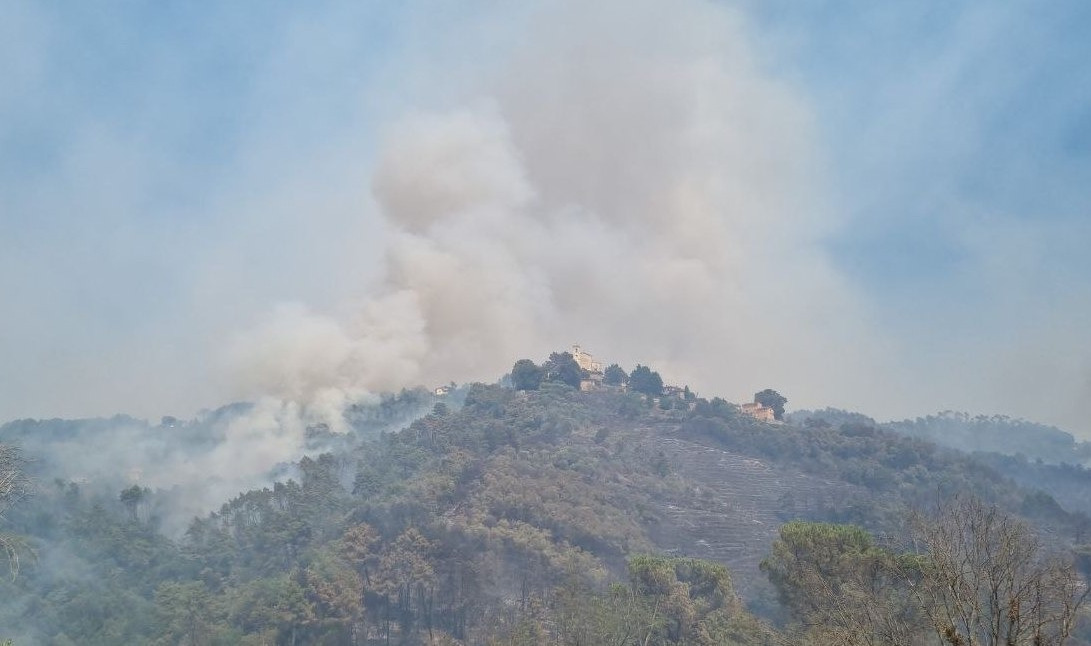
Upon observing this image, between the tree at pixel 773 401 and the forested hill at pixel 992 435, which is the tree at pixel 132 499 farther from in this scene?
the forested hill at pixel 992 435

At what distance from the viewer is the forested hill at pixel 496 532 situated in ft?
131

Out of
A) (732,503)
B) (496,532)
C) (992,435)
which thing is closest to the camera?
(496,532)

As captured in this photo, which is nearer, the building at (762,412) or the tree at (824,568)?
the tree at (824,568)

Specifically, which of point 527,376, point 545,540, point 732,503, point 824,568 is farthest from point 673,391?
point 824,568

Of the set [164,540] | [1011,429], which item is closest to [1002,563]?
[164,540]

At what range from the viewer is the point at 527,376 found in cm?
10169

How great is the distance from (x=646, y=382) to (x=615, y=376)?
20.4 feet

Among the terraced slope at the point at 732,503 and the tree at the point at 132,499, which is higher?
the terraced slope at the point at 732,503

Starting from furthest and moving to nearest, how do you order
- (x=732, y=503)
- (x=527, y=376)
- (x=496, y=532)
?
(x=527, y=376) → (x=732, y=503) → (x=496, y=532)

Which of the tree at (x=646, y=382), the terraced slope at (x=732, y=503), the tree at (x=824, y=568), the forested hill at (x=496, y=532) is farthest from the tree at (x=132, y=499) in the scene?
the tree at (x=646, y=382)

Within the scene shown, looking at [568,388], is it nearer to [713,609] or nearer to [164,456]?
[164,456]

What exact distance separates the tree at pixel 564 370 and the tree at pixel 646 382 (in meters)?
7.52

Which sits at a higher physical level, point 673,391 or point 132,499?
point 673,391

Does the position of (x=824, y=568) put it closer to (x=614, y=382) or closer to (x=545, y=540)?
(x=545, y=540)
